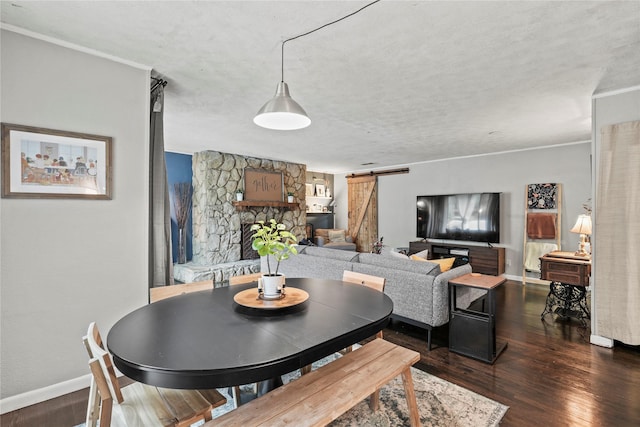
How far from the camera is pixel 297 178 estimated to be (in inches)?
285

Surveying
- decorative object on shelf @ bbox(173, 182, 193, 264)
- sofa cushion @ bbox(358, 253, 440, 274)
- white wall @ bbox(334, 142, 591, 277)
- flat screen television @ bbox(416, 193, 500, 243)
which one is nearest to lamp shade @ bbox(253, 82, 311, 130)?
sofa cushion @ bbox(358, 253, 440, 274)

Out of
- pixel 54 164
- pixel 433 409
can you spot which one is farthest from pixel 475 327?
pixel 54 164

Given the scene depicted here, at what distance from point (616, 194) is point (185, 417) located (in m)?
3.82

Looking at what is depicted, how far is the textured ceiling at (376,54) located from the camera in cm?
172

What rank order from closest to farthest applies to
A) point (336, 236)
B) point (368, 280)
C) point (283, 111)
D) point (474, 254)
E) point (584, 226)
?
point (283, 111) < point (368, 280) < point (584, 226) < point (474, 254) < point (336, 236)

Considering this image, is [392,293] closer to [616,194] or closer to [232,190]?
[616,194]

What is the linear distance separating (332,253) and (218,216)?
2.98 m

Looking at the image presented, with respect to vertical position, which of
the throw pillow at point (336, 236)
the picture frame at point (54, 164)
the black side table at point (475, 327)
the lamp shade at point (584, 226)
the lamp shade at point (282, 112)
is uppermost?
the lamp shade at point (282, 112)

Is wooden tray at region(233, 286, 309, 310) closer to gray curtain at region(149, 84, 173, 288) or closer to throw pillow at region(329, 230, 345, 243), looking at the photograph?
gray curtain at region(149, 84, 173, 288)

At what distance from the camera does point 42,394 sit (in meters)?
1.99

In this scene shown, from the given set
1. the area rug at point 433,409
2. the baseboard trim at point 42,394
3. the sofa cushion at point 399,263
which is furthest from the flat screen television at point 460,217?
the baseboard trim at point 42,394

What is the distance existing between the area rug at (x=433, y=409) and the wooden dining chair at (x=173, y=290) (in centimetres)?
80

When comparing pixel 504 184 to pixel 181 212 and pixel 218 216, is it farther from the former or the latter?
pixel 181 212

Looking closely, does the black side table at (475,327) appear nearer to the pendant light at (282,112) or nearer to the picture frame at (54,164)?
the pendant light at (282,112)
